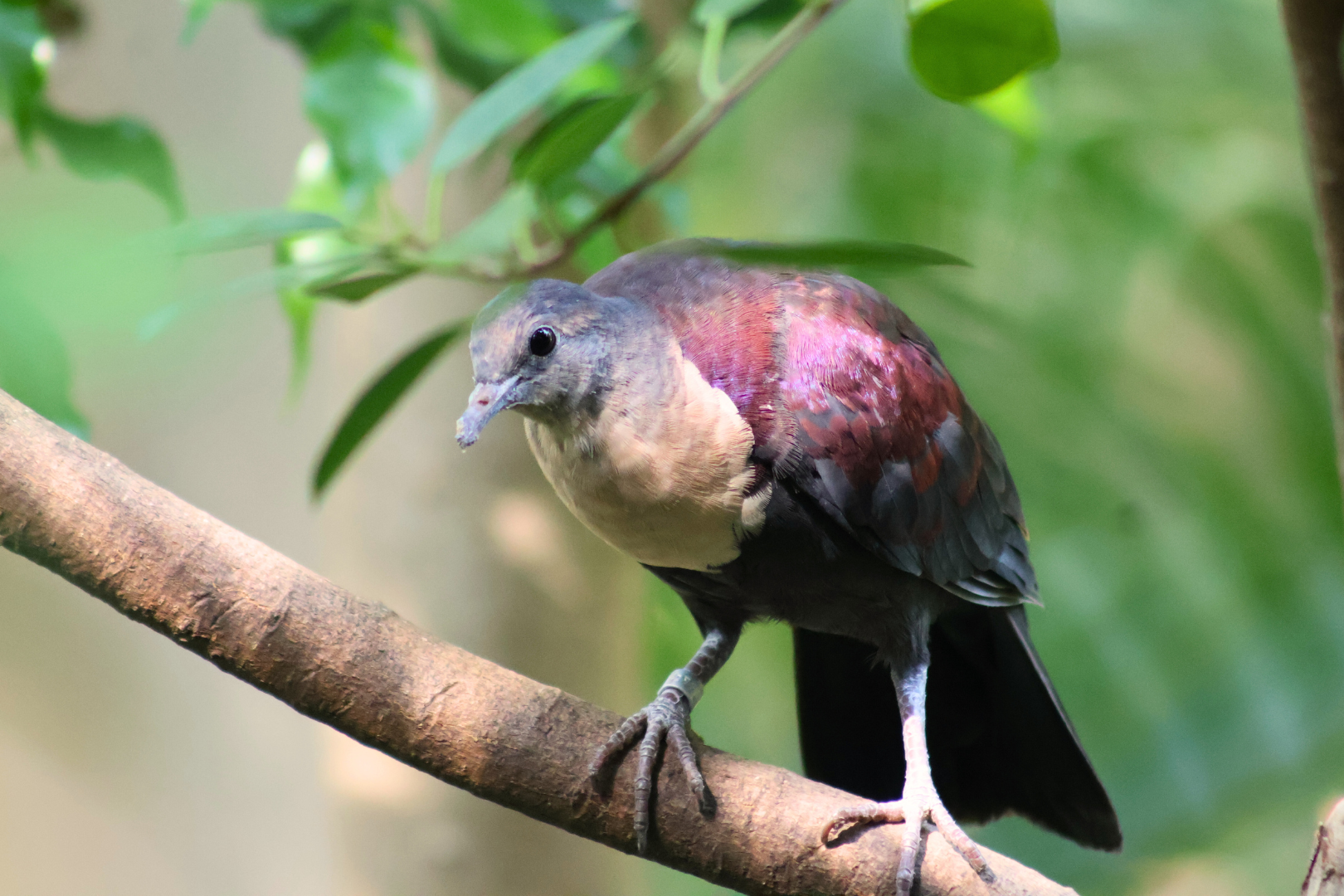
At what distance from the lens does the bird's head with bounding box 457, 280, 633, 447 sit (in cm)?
90

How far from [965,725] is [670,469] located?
2.06ft

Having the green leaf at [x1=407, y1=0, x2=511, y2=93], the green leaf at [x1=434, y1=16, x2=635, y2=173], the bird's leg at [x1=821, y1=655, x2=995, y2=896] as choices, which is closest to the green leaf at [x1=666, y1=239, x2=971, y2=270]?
the green leaf at [x1=434, y1=16, x2=635, y2=173]

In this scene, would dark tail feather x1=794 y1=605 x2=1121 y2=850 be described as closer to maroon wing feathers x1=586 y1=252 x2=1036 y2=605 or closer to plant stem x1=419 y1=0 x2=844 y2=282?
maroon wing feathers x1=586 y1=252 x2=1036 y2=605

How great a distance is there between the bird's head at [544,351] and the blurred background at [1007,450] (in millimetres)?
593

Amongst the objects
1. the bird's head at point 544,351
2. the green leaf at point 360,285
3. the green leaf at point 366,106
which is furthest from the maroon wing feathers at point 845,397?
the green leaf at point 366,106

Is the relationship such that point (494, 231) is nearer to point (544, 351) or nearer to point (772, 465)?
point (544, 351)

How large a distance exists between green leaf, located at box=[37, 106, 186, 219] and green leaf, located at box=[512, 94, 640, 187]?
0.41m

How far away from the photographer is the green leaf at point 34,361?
472 mm

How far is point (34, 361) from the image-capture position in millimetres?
634

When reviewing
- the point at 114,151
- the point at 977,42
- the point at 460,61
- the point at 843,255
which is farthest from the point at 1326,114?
the point at 114,151

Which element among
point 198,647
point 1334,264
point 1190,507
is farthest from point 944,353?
point 198,647

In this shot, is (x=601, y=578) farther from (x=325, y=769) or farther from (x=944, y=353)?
(x=944, y=353)

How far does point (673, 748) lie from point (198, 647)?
438 millimetres

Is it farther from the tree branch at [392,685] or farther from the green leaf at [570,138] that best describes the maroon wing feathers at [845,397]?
the tree branch at [392,685]
